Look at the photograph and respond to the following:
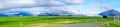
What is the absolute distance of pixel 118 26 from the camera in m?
40.4

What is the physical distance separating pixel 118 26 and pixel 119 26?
32 centimetres

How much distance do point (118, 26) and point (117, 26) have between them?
141mm

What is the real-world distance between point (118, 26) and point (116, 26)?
0.24 metres

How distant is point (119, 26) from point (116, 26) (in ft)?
1.51

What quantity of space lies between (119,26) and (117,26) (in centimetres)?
44

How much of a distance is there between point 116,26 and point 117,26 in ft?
0.48

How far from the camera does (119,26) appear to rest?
40.1 metres

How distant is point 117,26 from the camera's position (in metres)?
40.5
